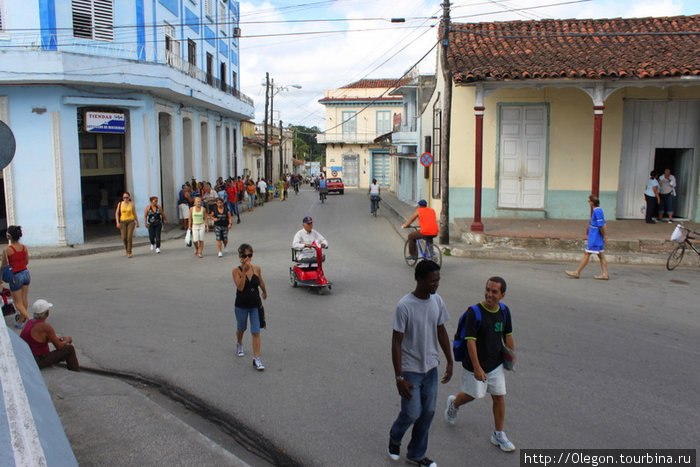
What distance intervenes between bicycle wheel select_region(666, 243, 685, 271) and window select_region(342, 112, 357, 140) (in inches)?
1730

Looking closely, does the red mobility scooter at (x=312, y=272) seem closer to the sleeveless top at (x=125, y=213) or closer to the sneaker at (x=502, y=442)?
the sneaker at (x=502, y=442)

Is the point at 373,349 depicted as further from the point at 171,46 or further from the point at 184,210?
the point at 171,46

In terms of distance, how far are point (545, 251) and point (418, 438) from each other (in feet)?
35.0

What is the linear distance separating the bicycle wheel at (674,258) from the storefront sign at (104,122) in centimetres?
1559

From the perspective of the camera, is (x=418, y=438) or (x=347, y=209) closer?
(x=418, y=438)

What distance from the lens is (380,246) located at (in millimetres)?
16750

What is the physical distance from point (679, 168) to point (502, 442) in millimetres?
16078

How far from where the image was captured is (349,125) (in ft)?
182

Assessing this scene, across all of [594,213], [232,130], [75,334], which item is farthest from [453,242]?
[232,130]

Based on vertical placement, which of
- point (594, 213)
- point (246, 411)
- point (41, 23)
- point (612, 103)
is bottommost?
point (246, 411)

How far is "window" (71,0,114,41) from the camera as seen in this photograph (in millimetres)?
17219

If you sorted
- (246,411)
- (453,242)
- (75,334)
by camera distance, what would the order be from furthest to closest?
(453,242)
(75,334)
(246,411)

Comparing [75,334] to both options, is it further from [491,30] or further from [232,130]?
[232,130]

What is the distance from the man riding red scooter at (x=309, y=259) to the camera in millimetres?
10477
